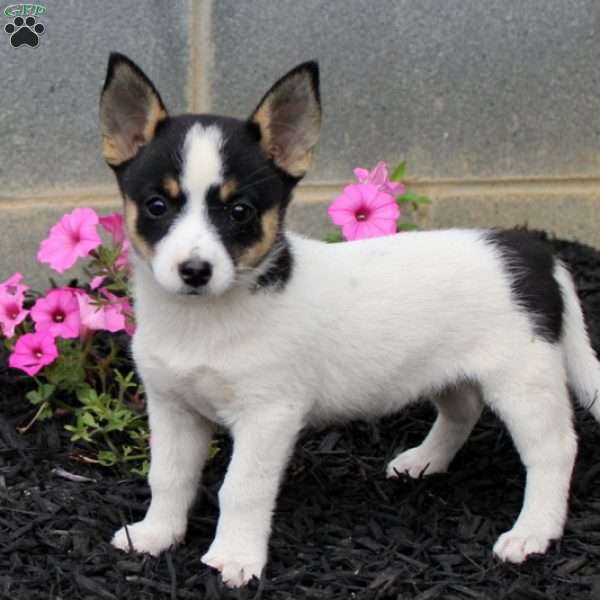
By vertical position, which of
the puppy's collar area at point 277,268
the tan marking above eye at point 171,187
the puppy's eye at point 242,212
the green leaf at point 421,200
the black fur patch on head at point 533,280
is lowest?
the green leaf at point 421,200

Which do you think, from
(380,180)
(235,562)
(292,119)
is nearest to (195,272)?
(292,119)

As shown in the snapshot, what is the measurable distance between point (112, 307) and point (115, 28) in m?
2.10

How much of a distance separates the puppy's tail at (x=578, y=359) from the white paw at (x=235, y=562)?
4.77ft

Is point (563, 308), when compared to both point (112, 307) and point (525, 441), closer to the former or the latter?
point (525, 441)

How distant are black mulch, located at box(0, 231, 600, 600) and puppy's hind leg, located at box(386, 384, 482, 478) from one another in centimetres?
7

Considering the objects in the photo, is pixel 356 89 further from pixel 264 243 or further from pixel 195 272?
pixel 195 272

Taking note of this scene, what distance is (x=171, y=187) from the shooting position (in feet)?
11.0

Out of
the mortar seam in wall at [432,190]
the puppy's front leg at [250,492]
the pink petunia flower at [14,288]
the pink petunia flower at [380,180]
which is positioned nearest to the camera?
the puppy's front leg at [250,492]

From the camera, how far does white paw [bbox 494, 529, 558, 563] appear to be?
3.76 m

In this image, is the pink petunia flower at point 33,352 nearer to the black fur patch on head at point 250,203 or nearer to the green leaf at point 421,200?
the black fur patch on head at point 250,203

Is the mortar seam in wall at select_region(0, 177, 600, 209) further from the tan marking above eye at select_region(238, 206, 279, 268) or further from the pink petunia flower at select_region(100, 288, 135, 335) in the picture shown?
the tan marking above eye at select_region(238, 206, 279, 268)

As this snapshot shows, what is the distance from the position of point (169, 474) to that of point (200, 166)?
1156 mm

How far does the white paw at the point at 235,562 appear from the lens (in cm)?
356

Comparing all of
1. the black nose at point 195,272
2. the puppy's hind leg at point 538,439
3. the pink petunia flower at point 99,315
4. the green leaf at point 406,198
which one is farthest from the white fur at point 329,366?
the green leaf at point 406,198
